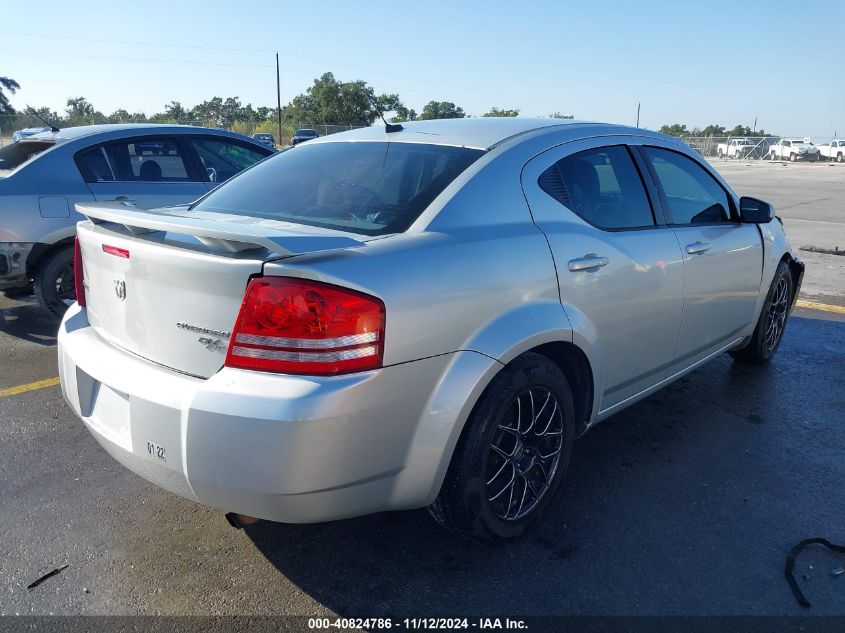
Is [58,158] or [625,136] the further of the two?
[58,158]

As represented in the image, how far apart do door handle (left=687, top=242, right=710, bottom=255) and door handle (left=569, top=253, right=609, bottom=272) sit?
0.79 meters

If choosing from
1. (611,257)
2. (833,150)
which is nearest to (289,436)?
(611,257)

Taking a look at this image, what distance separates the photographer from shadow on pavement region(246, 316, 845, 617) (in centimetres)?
246

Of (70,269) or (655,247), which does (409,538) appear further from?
(70,269)

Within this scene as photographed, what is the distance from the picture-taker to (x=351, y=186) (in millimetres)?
2930

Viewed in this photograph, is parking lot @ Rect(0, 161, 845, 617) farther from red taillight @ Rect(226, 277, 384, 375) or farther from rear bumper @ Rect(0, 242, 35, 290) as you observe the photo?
rear bumper @ Rect(0, 242, 35, 290)

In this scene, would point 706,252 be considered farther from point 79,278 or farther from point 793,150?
point 793,150

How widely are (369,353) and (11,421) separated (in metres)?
2.87

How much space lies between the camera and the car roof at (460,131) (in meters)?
3.03

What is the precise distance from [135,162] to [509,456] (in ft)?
15.7

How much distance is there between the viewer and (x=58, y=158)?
5637mm

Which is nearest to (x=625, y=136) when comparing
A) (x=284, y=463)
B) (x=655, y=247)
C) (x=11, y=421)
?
(x=655, y=247)

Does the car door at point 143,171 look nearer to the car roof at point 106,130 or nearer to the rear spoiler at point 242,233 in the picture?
the car roof at point 106,130

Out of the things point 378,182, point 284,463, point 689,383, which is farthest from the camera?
point 689,383
